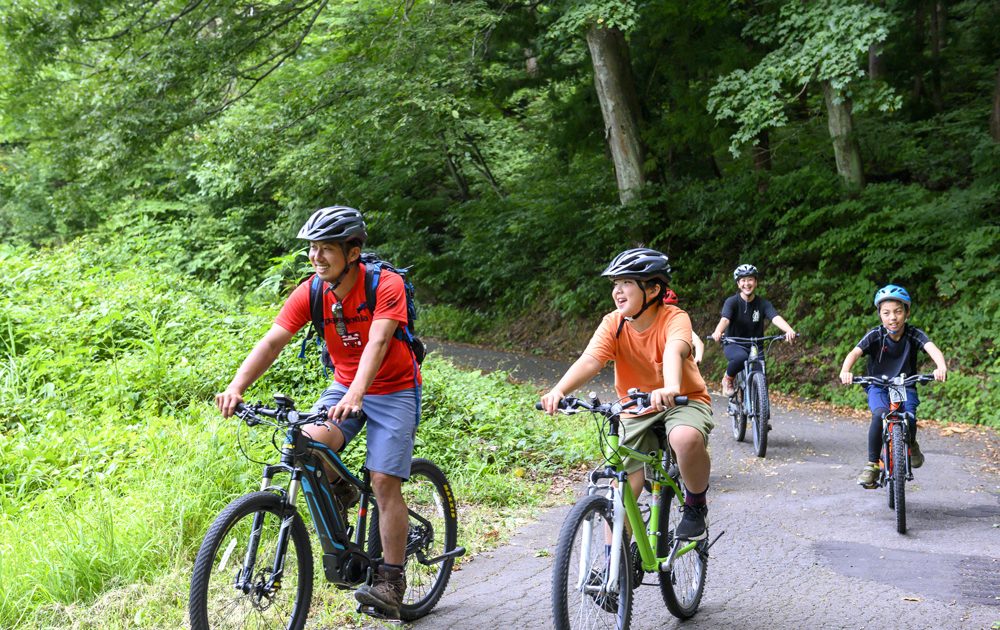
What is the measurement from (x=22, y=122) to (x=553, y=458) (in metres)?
12.7

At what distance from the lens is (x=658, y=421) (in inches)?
190

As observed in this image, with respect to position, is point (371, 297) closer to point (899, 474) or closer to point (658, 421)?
point (658, 421)

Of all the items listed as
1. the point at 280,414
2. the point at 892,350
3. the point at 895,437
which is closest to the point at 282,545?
the point at 280,414

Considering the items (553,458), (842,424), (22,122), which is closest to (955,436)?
(842,424)

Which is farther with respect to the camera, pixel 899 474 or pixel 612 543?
pixel 899 474

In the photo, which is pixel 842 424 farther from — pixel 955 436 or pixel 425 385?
pixel 425 385

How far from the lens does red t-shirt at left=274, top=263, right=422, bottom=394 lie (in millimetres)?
4488

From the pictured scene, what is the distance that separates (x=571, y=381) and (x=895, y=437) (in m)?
4.06

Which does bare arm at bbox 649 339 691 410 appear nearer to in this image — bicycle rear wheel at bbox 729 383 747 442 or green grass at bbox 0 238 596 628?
green grass at bbox 0 238 596 628

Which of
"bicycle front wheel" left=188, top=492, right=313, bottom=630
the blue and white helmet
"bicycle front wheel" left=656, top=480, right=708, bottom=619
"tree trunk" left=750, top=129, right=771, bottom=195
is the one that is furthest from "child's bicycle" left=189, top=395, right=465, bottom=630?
"tree trunk" left=750, top=129, right=771, bottom=195

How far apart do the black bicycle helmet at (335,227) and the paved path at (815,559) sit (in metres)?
2.25

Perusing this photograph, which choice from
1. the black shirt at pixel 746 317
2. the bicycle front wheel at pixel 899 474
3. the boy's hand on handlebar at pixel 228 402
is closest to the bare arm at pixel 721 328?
the black shirt at pixel 746 317

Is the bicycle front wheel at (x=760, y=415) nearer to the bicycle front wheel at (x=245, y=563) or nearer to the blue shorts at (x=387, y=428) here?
the blue shorts at (x=387, y=428)

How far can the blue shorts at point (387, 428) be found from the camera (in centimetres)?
454
